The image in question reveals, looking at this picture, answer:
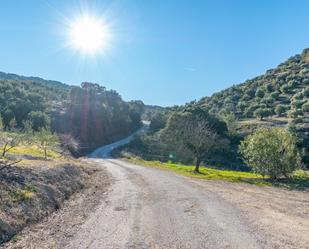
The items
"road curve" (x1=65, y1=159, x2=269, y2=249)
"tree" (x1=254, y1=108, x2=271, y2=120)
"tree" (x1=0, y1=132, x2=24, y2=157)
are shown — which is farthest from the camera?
"tree" (x1=254, y1=108, x2=271, y2=120)

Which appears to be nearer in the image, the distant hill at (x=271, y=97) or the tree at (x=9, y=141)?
the tree at (x=9, y=141)

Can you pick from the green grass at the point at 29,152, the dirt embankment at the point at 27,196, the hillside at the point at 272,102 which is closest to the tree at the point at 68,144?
the green grass at the point at 29,152

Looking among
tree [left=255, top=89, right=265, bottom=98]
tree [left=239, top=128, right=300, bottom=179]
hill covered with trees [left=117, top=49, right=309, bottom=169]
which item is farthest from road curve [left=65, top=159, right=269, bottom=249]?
tree [left=255, top=89, right=265, bottom=98]

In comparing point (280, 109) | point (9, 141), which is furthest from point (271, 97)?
point (9, 141)

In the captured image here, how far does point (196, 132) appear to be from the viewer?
4144cm

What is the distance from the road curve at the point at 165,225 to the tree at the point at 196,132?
2068 cm

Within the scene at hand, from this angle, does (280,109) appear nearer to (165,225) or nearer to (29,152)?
(29,152)

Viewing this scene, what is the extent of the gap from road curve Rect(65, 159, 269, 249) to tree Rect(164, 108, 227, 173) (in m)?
20.7

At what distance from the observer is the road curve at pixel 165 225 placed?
11153 mm

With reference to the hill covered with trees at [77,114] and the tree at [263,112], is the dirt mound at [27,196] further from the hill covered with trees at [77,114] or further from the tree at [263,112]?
the tree at [263,112]

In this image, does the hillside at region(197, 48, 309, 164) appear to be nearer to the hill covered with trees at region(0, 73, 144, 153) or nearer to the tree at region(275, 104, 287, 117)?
the tree at region(275, 104, 287, 117)

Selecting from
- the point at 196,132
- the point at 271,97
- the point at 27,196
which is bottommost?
the point at 27,196

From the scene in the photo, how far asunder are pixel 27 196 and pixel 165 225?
641 cm

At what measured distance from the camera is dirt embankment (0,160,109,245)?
41.0 ft
